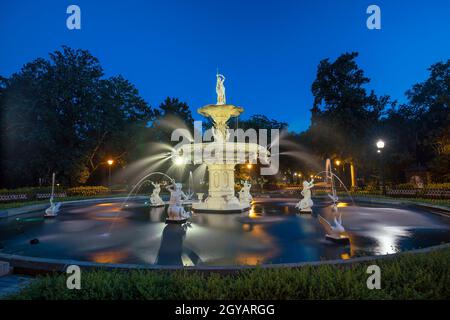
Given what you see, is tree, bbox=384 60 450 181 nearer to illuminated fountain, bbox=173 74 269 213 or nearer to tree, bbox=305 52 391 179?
tree, bbox=305 52 391 179

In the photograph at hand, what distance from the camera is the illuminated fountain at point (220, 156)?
53.2 feet

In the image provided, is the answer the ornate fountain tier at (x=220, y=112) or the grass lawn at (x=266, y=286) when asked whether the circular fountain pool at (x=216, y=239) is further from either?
the ornate fountain tier at (x=220, y=112)

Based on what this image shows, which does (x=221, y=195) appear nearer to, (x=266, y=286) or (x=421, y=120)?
(x=266, y=286)

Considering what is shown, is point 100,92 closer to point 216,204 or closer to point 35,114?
point 35,114

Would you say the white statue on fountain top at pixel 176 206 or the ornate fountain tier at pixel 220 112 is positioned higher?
the ornate fountain tier at pixel 220 112

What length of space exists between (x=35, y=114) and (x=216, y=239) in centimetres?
3107

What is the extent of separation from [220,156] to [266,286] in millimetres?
12088

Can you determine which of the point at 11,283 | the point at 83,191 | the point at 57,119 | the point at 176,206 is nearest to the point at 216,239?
the point at 176,206

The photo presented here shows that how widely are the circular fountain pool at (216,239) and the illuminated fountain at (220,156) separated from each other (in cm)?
294

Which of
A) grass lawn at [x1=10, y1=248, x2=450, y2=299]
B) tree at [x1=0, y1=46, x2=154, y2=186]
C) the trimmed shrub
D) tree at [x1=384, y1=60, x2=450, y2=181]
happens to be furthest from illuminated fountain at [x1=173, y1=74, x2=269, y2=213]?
tree at [x1=384, y1=60, x2=450, y2=181]

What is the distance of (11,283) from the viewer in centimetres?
590

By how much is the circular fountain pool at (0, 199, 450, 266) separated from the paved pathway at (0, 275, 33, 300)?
1366mm

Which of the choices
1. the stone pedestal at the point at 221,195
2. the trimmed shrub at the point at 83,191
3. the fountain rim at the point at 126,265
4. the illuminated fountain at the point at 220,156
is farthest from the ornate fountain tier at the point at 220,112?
the trimmed shrub at the point at 83,191
